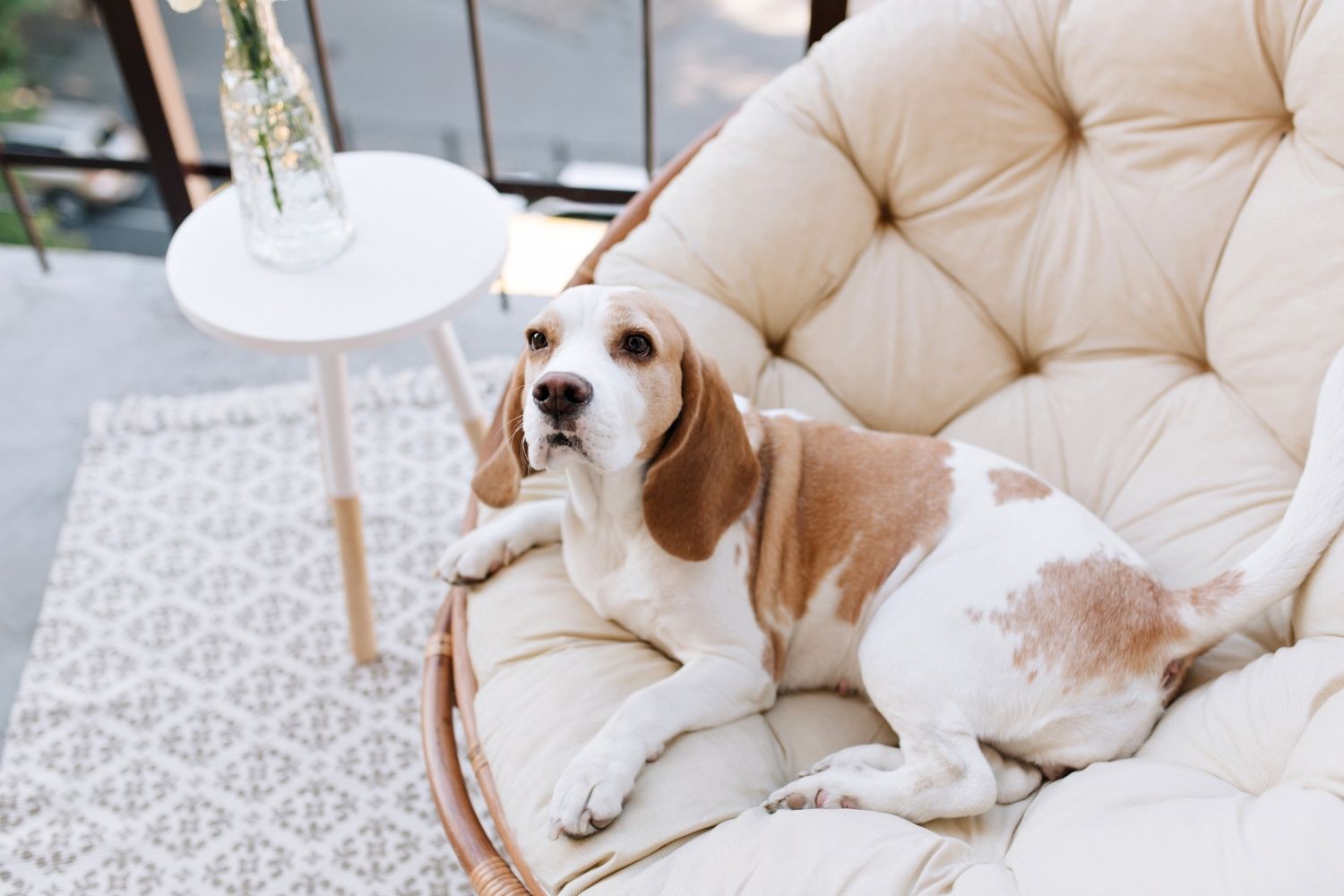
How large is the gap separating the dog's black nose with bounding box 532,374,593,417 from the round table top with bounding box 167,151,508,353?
601 mm

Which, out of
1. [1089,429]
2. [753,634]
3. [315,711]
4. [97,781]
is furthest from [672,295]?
[97,781]

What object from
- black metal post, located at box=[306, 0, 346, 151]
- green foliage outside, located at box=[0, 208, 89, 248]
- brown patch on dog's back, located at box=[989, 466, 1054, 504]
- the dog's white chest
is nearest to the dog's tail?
brown patch on dog's back, located at box=[989, 466, 1054, 504]

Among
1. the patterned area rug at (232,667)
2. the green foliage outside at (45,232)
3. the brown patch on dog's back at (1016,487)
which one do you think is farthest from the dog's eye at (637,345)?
the green foliage outside at (45,232)

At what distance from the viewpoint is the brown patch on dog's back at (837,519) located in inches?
57.5

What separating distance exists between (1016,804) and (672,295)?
90 cm

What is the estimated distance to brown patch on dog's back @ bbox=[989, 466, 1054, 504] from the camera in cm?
145

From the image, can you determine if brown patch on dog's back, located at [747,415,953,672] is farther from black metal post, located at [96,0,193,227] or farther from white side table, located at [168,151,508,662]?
black metal post, located at [96,0,193,227]

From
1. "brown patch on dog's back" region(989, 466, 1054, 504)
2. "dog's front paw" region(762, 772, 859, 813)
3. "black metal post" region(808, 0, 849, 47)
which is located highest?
"black metal post" region(808, 0, 849, 47)

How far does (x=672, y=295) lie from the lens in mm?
1700

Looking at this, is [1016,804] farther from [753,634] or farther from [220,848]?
[220,848]

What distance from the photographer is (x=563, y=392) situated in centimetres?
121

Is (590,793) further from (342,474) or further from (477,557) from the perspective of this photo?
(342,474)

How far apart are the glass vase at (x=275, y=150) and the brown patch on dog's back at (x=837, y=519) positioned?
2.88 feet

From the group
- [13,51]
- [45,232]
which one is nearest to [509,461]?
[45,232]
